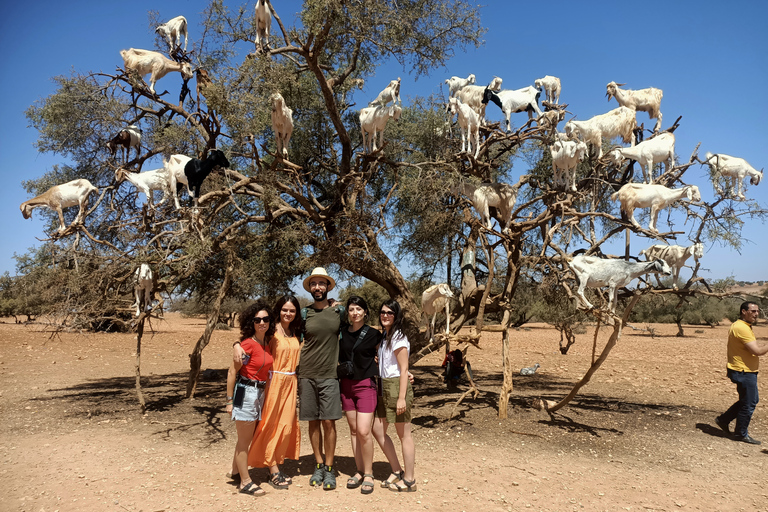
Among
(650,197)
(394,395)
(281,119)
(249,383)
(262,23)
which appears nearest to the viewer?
(249,383)

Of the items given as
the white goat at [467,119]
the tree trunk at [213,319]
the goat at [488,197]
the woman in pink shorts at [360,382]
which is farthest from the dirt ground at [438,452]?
the white goat at [467,119]

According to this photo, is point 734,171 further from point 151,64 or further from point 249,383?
point 151,64

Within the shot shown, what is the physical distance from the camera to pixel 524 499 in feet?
15.4

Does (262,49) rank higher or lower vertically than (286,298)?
higher

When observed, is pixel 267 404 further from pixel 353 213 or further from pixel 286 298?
pixel 353 213

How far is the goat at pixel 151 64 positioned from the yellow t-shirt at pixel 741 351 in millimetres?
9572

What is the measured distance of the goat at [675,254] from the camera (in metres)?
6.03

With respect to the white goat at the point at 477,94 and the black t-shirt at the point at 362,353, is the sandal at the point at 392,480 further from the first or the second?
the white goat at the point at 477,94

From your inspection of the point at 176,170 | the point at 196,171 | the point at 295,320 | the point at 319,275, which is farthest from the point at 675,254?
the point at 176,170

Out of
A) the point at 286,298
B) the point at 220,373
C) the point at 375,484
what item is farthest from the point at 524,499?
the point at 220,373

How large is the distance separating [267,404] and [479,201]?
437 cm

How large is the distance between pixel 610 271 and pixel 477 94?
438 cm

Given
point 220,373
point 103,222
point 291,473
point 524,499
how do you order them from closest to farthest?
point 524,499 < point 291,473 < point 103,222 < point 220,373

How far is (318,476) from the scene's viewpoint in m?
4.79
